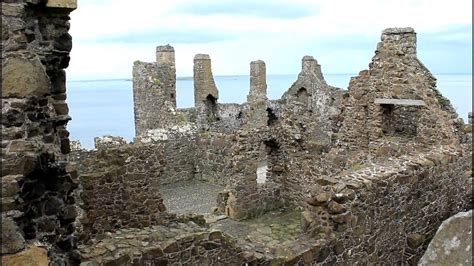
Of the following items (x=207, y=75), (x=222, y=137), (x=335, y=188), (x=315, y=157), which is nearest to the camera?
(x=335, y=188)

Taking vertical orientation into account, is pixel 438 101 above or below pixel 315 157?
above

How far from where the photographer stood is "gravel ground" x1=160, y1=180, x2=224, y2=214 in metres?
14.2

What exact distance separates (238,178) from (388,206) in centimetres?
498

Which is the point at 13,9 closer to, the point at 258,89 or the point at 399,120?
the point at 399,120

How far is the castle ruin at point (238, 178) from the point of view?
3996mm

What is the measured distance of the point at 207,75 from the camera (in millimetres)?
26594

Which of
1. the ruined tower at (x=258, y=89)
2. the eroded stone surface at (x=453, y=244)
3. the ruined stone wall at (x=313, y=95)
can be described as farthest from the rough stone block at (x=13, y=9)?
the ruined tower at (x=258, y=89)

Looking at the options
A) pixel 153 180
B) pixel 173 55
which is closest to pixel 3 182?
pixel 153 180

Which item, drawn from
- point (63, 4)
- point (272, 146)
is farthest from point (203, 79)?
point (63, 4)

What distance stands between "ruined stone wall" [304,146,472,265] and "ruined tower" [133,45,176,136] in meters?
12.5

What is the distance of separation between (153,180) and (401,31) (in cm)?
732

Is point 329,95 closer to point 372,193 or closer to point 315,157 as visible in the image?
point 315,157

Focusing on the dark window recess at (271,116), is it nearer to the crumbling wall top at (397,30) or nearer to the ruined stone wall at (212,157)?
the ruined stone wall at (212,157)

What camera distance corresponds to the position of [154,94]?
2098 centimetres
